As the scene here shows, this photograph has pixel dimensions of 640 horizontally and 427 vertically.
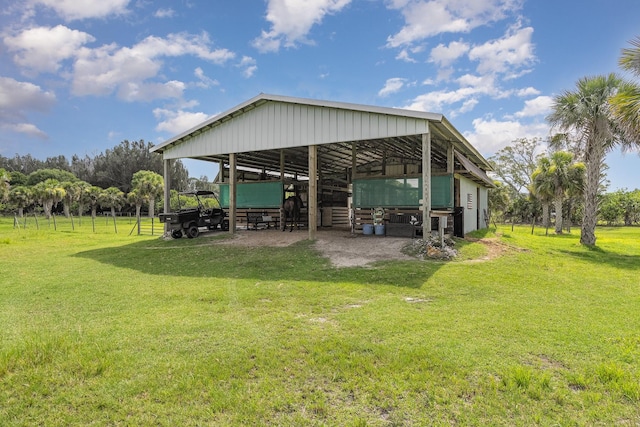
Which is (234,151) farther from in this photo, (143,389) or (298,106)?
(143,389)

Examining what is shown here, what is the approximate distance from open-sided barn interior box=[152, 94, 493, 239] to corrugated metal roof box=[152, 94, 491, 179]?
3cm

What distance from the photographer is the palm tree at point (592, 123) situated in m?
14.4

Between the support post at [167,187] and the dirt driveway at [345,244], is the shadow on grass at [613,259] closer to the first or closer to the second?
the dirt driveway at [345,244]

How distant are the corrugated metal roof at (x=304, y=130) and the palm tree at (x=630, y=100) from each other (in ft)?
14.1

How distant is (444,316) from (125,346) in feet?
13.0

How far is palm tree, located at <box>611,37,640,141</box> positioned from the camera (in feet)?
31.3

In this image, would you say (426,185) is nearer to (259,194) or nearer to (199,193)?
(259,194)

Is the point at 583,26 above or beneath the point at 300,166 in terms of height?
above

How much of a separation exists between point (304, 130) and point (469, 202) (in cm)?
911

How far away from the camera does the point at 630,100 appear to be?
379 inches

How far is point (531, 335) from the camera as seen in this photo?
4105mm

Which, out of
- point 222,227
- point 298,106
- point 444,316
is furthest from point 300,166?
point 444,316

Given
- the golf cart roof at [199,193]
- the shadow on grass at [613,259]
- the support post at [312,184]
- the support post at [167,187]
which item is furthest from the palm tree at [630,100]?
the support post at [167,187]

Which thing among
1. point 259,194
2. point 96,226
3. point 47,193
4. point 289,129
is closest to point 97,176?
point 47,193
